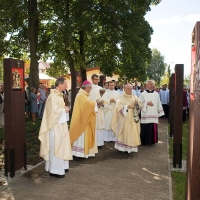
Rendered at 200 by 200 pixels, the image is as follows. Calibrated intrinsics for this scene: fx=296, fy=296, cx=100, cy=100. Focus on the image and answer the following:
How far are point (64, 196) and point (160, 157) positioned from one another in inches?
151

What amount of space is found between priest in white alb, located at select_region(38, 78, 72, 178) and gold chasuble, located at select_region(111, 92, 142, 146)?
2.66m

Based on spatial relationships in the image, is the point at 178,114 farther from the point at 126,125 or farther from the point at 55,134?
the point at 55,134

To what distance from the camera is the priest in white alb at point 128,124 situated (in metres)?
8.68

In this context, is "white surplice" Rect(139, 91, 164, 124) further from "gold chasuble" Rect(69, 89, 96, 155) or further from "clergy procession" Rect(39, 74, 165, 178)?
"gold chasuble" Rect(69, 89, 96, 155)

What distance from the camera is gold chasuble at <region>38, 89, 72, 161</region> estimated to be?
20.9 ft

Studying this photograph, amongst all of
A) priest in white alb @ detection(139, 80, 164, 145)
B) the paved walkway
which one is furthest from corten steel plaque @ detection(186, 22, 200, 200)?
priest in white alb @ detection(139, 80, 164, 145)

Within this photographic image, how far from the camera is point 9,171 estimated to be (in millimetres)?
6512

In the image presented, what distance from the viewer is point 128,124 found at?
8.77 meters

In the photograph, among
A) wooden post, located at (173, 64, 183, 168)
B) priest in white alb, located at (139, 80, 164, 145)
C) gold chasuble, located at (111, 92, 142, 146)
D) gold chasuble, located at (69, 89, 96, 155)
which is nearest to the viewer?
wooden post, located at (173, 64, 183, 168)

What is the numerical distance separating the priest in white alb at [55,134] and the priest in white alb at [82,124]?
126cm

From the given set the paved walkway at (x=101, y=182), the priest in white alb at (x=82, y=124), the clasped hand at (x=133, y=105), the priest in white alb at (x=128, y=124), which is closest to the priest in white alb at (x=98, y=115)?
the priest in white alb at (x=128, y=124)

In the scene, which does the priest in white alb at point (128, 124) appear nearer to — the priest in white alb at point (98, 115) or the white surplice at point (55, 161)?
the priest in white alb at point (98, 115)

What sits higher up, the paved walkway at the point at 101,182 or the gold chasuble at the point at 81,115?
the gold chasuble at the point at 81,115

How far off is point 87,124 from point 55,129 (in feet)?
5.18
